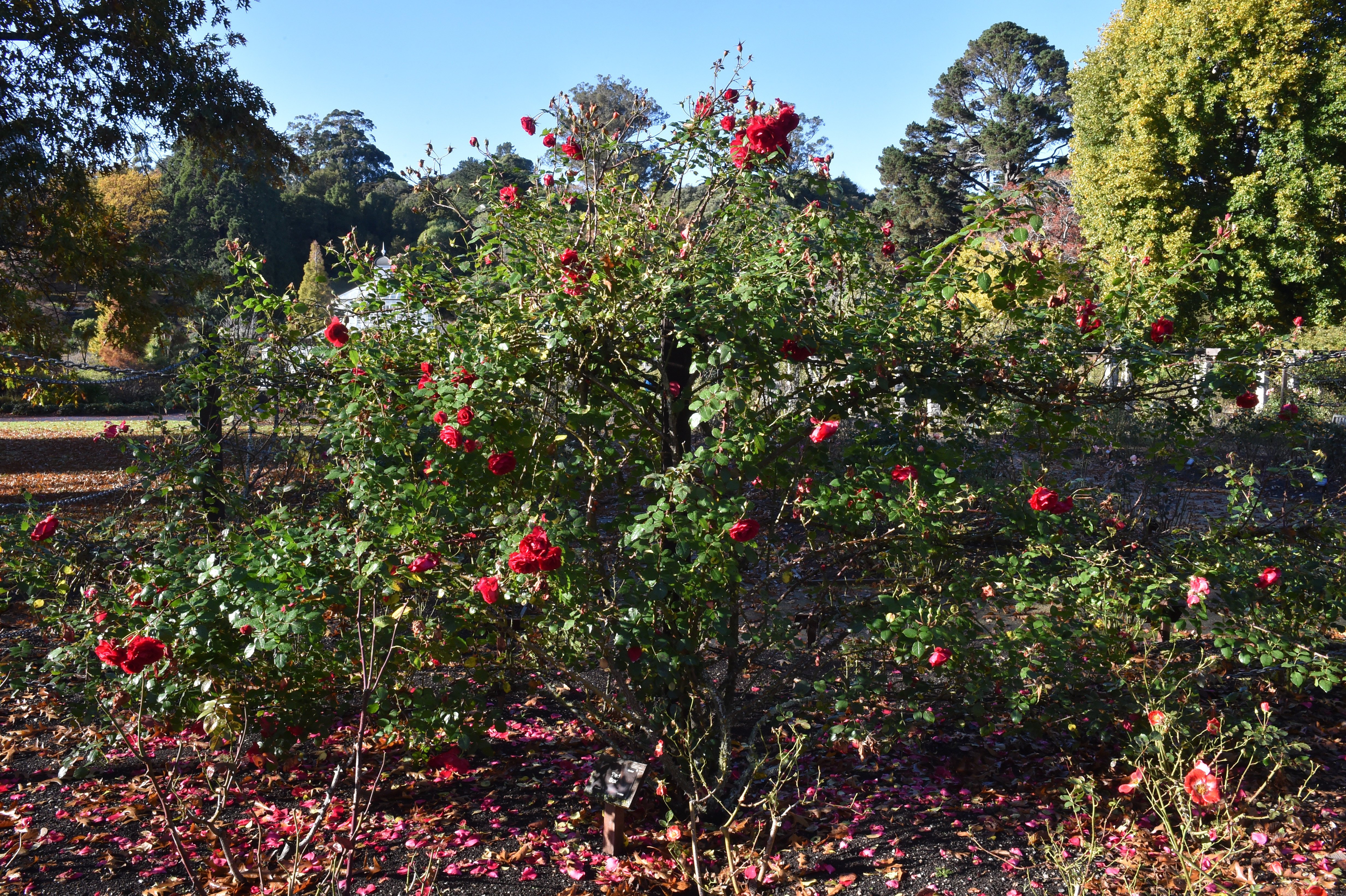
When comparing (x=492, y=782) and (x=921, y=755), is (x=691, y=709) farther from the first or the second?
(x=921, y=755)

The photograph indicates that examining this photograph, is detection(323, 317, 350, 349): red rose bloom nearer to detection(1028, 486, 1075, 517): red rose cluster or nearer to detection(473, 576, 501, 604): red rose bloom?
detection(473, 576, 501, 604): red rose bloom

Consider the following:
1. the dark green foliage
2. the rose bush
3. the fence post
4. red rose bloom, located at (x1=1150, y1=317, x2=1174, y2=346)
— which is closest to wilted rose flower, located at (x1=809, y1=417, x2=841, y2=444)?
the rose bush

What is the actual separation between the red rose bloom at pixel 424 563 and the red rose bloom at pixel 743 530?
771mm

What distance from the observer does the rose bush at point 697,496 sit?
2240mm

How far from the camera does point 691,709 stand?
8.82 feet

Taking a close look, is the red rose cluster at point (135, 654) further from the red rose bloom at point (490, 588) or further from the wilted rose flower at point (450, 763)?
the wilted rose flower at point (450, 763)

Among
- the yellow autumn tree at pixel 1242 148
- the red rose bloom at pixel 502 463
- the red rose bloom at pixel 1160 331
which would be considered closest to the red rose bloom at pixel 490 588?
the red rose bloom at pixel 502 463

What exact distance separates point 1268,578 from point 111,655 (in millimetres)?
3363

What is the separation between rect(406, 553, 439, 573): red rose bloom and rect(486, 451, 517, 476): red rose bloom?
0.28 m

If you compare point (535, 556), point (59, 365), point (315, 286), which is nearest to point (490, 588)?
point (535, 556)

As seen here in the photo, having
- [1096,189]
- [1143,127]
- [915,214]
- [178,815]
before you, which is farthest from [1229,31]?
[178,815]

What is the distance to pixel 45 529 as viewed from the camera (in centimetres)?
281

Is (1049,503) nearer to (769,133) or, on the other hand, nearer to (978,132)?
(769,133)

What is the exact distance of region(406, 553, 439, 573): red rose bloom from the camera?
6.75 feet
